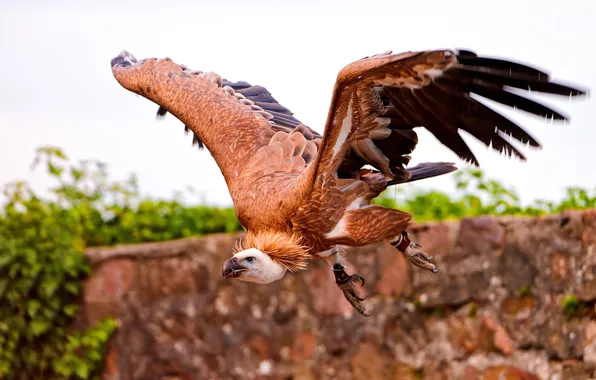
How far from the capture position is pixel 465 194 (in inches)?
342

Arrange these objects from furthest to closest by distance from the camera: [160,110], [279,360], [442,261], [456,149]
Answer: [279,360]
[442,261]
[160,110]
[456,149]

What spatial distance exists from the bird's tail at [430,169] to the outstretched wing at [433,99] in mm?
508

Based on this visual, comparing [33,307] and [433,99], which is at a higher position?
[433,99]

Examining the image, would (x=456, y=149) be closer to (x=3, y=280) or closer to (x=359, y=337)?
(x=359, y=337)

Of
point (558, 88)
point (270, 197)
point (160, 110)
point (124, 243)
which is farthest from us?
point (124, 243)

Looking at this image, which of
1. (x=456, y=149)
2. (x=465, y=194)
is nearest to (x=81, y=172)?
(x=465, y=194)

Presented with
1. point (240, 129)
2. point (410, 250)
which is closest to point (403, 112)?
point (410, 250)

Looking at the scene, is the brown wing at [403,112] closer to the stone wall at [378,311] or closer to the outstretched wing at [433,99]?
the outstretched wing at [433,99]

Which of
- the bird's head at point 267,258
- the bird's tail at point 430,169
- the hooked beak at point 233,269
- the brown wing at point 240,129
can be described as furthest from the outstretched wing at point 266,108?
the hooked beak at point 233,269

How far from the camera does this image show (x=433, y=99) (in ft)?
16.1

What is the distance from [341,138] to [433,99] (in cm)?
49

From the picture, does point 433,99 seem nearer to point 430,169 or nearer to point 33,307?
point 430,169

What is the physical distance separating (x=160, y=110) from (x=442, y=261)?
2430 millimetres

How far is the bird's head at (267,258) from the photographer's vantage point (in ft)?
17.7
